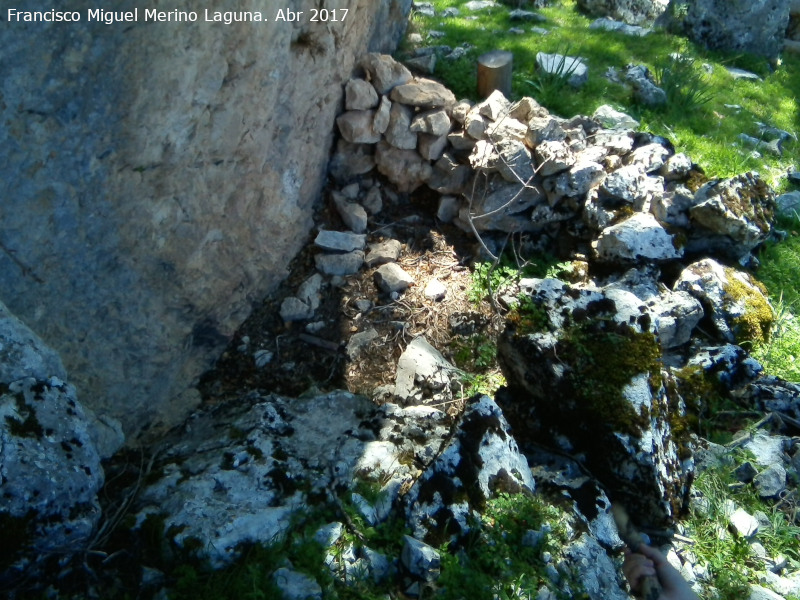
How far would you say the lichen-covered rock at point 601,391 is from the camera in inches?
126

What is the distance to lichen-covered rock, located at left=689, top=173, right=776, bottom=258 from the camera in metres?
4.49

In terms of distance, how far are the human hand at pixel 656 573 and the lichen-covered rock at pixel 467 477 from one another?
525 millimetres

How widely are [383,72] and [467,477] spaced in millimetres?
2958

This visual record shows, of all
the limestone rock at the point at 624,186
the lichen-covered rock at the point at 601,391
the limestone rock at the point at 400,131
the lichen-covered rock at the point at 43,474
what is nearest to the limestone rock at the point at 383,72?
the limestone rock at the point at 400,131

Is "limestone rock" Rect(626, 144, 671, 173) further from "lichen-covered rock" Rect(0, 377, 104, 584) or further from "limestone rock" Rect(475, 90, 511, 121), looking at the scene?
"lichen-covered rock" Rect(0, 377, 104, 584)

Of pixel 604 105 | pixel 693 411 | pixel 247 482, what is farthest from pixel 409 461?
pixel 604 105

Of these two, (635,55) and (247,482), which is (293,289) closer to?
(247,482)

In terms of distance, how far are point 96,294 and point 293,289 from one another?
1.35 meters

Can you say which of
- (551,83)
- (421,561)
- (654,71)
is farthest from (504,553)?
(654,71)

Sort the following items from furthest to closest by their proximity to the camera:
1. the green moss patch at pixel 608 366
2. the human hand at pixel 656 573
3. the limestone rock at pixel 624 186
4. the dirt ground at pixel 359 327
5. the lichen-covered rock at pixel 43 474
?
the limestone rock at pixel 624 186, the dirt ground at pixel 359 327, the green moss patch at pixel 608 366, the human hand at pixel 656 573, the lichen-covered rock at pixel 43 474

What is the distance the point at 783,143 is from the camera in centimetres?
619

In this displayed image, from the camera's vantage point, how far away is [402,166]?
480 centimetres

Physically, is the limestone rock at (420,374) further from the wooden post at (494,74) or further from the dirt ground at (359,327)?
the wooden post at (494,74)

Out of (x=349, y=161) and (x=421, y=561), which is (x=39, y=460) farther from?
(x=349, y=161)
